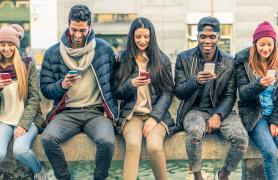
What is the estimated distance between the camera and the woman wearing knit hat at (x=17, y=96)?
4559 mm

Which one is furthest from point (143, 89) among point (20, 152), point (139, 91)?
point (20, 152)

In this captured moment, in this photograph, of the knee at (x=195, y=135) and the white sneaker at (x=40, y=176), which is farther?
the white sneaker at (x=40, y=176)

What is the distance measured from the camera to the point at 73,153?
4754 mm

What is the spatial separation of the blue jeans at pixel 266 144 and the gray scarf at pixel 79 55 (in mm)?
1690

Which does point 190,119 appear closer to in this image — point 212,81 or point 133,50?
point 212,81

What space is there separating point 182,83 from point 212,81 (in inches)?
11.4

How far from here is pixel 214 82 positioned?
15.8ft

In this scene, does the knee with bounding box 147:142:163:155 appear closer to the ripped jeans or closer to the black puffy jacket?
the ripped jeans

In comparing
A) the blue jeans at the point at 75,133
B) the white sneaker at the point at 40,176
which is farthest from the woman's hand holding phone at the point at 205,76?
the white sneaker at the point at 40,176

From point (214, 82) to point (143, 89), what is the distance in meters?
0.69

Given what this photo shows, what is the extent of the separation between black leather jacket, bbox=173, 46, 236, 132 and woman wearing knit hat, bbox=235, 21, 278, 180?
3.5 inches

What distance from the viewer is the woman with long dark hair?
4.59 metres

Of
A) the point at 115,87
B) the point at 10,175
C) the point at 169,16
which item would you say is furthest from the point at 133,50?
the point at 169,16

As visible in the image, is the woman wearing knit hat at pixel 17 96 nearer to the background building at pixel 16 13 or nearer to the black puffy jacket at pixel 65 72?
the black puffy jacket at pixel 65 72
